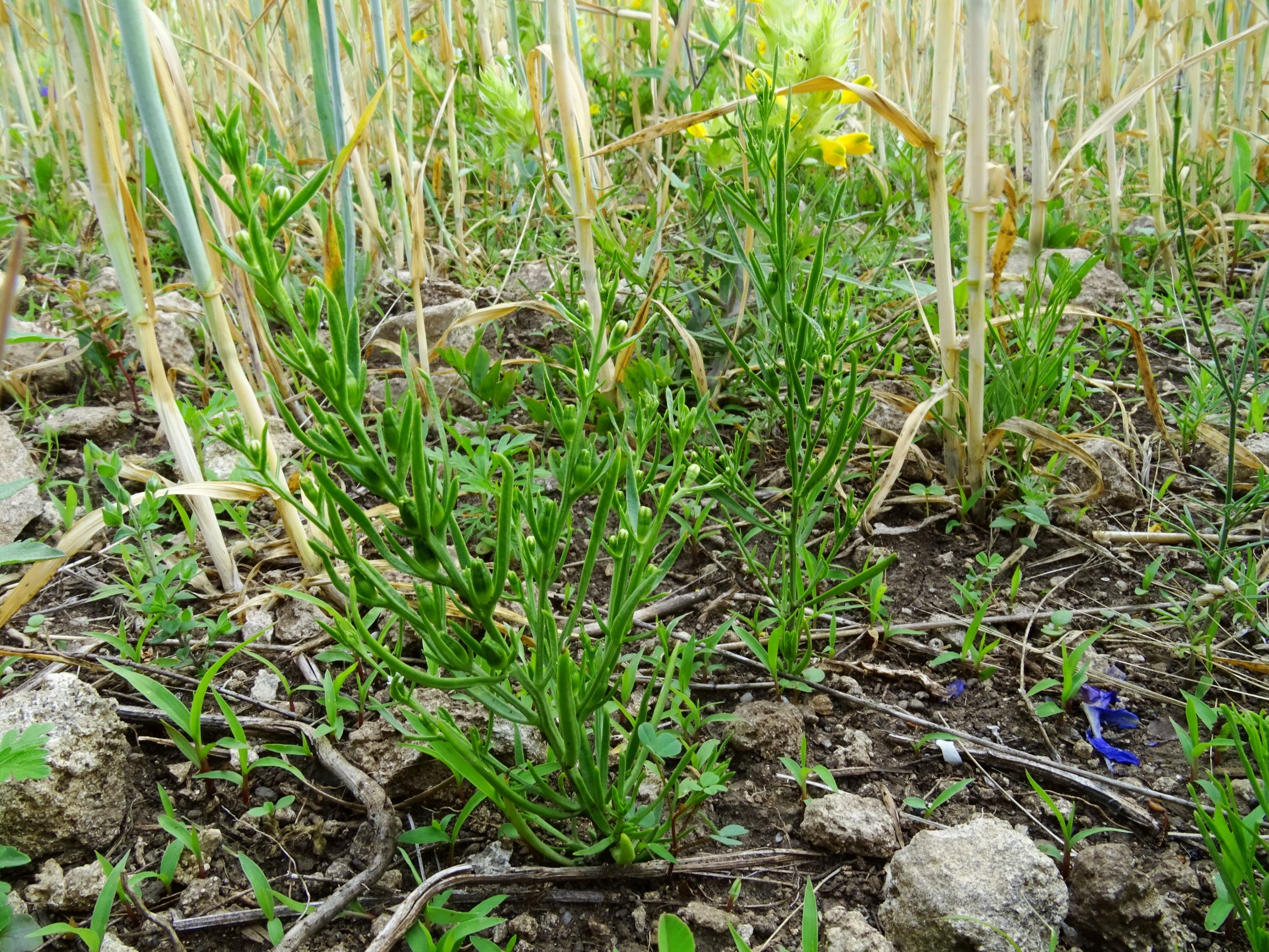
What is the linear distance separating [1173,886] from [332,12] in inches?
74.5

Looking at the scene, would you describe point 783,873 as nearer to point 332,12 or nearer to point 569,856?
point 569,856

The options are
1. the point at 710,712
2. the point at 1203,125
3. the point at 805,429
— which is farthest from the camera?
the point at 1203,125

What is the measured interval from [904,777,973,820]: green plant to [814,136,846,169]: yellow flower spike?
1169mm

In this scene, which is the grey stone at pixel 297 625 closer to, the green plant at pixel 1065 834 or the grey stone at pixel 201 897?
the grey stone at pixel 201 897

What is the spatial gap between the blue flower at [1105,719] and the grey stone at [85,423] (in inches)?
75.9

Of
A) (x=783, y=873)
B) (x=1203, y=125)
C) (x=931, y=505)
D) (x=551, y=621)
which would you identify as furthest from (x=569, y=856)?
(x=1203, y=125)

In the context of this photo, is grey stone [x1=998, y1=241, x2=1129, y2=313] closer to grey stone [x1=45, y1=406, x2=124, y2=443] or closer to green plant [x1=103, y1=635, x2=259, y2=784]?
green plant [x1=103, y1=635, x2=259, y2=784]

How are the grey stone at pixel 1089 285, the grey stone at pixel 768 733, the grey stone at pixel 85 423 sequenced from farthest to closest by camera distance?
1. the grey stone at pixel 1089 285
2. the grey stone at pixel 85 423
3. the grey stone at pixel 768 733

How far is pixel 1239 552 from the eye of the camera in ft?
4.80

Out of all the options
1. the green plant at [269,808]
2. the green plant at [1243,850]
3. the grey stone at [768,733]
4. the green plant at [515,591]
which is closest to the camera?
the green plant at [515,591]

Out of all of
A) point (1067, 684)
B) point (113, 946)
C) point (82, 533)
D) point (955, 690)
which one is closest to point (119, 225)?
point (82, 533)

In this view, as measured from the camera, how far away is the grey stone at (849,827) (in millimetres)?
1022

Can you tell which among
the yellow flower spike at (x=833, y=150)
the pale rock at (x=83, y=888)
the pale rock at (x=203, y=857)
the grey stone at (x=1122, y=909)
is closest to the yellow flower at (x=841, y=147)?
the yellow flower spike at (x=833, y=150)

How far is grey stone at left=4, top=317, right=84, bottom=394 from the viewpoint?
2.05 m
